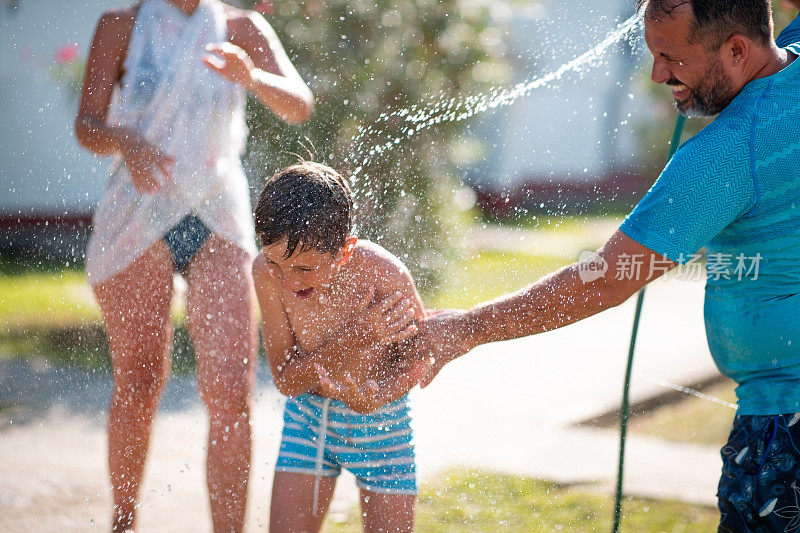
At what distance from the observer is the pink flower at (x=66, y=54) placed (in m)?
7.09

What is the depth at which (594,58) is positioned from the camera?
749 centimetres

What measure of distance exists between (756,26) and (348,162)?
2.73m

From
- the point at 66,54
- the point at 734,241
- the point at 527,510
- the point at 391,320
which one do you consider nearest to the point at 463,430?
the point at 527,510

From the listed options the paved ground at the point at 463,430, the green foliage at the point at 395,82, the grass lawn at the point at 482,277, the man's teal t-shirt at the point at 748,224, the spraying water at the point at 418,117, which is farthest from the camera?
the green foliage at the point at 395,82

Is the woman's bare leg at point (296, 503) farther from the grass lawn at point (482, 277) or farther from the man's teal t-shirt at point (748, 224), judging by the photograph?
the grass lawn at point (482, 277)

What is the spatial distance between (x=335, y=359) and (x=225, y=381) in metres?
0.41

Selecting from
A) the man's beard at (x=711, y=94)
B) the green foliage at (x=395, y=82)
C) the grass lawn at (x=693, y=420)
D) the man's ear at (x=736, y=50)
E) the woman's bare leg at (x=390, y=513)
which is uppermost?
the green foliage at (x=395, y=82)

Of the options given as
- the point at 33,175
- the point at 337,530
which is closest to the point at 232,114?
the point at 337,530

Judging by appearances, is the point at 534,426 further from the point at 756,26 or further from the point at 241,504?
the point at 756,26

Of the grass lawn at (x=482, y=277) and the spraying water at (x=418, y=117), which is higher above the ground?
the spraying water at (x=418, y=117)

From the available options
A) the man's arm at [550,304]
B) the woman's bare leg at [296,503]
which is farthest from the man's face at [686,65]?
the woman's bare leg at [296,503]

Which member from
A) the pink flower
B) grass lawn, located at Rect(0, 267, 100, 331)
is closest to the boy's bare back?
grass lawn, located at Rect(0, 267, 100, 331)

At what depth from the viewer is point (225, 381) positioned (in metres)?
2.36

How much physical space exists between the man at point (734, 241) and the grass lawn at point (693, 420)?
1.91 m
